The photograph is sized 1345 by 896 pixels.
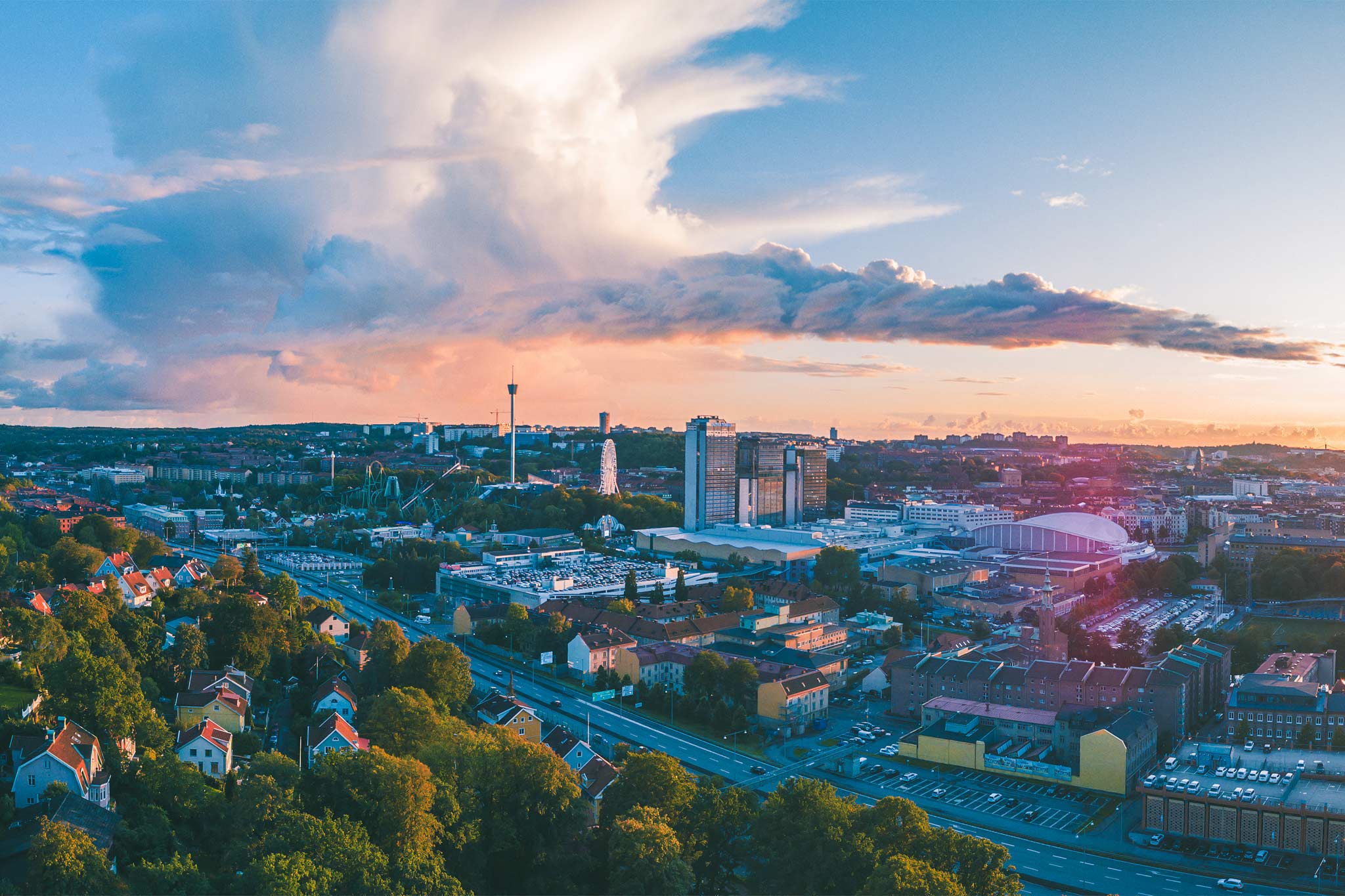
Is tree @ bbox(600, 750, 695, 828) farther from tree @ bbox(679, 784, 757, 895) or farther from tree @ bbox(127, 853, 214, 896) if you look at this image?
tree @ bbox(127, 853, 214, 896)

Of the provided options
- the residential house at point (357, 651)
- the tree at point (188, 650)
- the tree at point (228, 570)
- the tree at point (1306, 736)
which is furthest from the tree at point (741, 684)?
the tree at point (228, 570)

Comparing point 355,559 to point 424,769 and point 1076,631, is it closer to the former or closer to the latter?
point 1076,631

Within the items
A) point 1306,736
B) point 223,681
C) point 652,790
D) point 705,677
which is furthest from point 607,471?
point 652,790

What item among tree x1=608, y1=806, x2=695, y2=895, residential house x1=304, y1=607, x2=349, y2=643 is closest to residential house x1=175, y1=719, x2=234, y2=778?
tree x1=608, y1=806, x2=695, y2=895

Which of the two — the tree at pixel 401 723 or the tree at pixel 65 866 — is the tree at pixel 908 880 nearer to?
the tree at pixel 401 723

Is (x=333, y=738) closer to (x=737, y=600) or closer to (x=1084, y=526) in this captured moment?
(x=737, y=600)

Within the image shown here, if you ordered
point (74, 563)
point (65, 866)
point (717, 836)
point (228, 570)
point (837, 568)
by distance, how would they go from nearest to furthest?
point (65, 866) → point (717, 836) → point (74, 563) → point (228, 570) → point (837, 568)

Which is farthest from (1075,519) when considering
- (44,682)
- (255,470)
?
(255,470)
